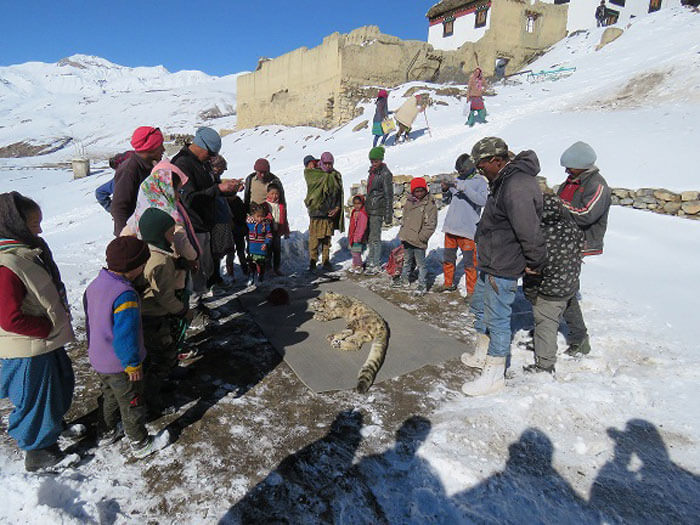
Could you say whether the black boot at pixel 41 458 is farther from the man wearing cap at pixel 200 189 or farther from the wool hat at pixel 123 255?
the man wearing cap at pixel 200 189

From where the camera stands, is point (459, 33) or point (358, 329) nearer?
point (358, 329)

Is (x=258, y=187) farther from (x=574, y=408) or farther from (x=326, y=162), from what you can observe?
(x=574, y=408)

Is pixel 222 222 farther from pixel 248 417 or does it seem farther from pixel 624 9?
pixel 624 9

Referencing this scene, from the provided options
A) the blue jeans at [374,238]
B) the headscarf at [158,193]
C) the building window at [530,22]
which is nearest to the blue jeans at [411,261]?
the blue jeans at [374,238]

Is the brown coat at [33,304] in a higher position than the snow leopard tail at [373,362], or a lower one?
higher

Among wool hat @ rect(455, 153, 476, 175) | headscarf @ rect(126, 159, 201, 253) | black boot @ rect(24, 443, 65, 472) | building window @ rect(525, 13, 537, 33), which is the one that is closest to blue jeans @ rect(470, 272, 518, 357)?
wool hat @ rect(455, 153, 476, 175)

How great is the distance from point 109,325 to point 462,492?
239 cm

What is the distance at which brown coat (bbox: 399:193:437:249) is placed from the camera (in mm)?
5484

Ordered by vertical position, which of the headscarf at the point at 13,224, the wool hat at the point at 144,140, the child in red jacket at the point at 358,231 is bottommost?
the child in red jacket at the point at 358,231

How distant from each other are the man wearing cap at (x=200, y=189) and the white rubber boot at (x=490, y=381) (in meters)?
3.04

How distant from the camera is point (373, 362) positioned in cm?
362

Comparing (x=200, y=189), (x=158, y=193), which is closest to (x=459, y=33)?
(x=200, y=189)

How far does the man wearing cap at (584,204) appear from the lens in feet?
11.8

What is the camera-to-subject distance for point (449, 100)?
16891 mm
